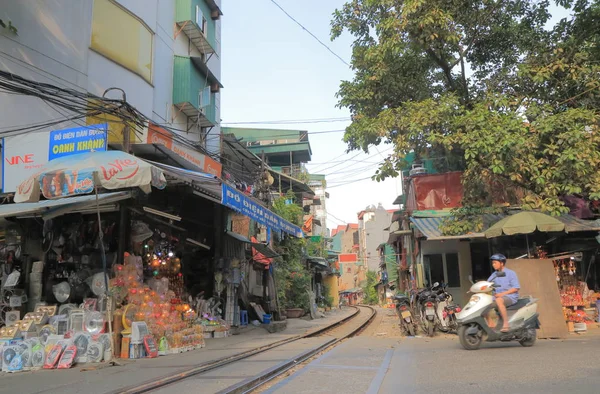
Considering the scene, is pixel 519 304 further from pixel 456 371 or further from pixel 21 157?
pixel 21 157

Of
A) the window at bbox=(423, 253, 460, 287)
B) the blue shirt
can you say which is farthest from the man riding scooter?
the window at bbox=(423, 253, 460, 287)

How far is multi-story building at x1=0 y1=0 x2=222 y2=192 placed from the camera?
10.6 m

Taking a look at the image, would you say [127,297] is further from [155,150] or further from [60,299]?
[155,150]

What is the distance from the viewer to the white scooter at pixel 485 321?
728 cm

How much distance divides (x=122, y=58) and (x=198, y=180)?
613 centimetres

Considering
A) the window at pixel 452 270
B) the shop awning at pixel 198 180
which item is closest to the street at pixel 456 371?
the shop awning at pixel 198 180

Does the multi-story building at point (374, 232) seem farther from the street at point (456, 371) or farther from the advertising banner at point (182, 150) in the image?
the street at point (456, 371)

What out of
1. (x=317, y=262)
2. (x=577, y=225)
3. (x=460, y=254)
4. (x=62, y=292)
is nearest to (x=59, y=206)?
(x=62, y=292)

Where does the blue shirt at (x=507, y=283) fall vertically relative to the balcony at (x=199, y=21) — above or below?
below

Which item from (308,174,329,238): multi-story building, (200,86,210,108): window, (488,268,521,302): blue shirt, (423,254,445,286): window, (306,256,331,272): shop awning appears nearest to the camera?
(488,268,521,302): blue shirt

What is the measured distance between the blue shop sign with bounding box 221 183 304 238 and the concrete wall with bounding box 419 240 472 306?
16.7 feet

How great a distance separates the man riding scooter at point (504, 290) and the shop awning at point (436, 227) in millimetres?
3685

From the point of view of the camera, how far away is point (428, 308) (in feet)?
34.4

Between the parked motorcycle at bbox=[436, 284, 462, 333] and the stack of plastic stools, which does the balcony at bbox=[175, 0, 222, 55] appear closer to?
the stack of plastic stools
